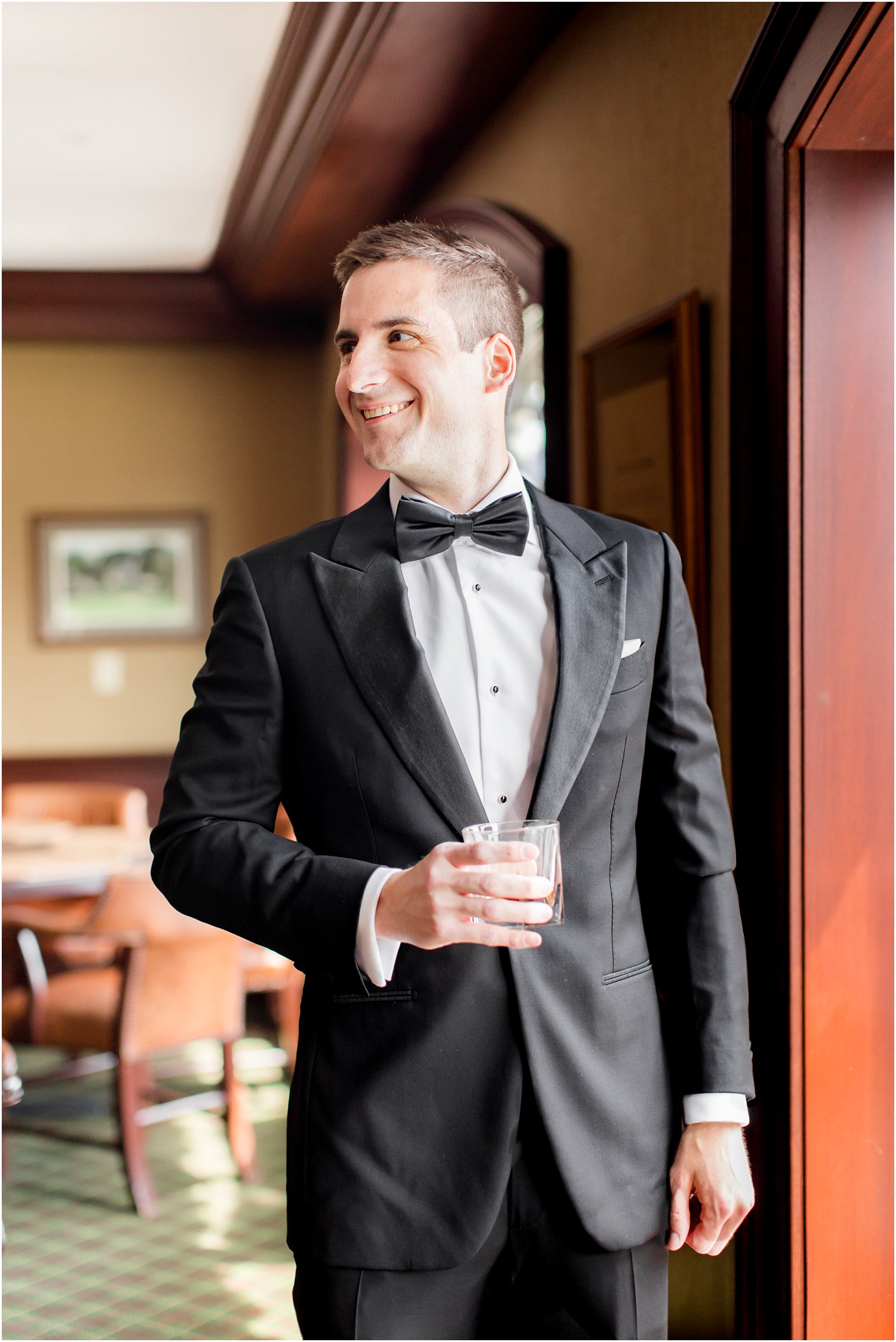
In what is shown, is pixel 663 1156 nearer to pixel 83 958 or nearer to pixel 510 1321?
pixel 510 1321

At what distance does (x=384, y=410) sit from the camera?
4.61ft

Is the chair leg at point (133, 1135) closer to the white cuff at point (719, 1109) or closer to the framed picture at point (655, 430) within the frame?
the framed picture at point (655, 430)

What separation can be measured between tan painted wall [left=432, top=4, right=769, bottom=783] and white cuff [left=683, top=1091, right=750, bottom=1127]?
3.32ft

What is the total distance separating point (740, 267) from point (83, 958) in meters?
4.11

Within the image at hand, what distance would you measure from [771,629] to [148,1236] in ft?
9.15

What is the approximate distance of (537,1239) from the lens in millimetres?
1361

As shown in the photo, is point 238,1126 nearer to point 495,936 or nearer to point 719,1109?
point 719,1109

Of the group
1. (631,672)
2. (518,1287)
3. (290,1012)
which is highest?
(631,672)

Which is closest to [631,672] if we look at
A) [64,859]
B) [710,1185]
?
[710,1185]

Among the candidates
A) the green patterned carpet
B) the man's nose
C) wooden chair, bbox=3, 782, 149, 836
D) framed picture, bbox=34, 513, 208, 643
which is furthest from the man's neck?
framed picture, bbox=34, 513, 208, 643

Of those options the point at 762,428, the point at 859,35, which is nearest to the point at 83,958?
the point at 762,428

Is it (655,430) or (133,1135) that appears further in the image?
(133,1135)

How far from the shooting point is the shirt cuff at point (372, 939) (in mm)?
1241

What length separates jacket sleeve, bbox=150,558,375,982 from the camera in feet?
4.15
